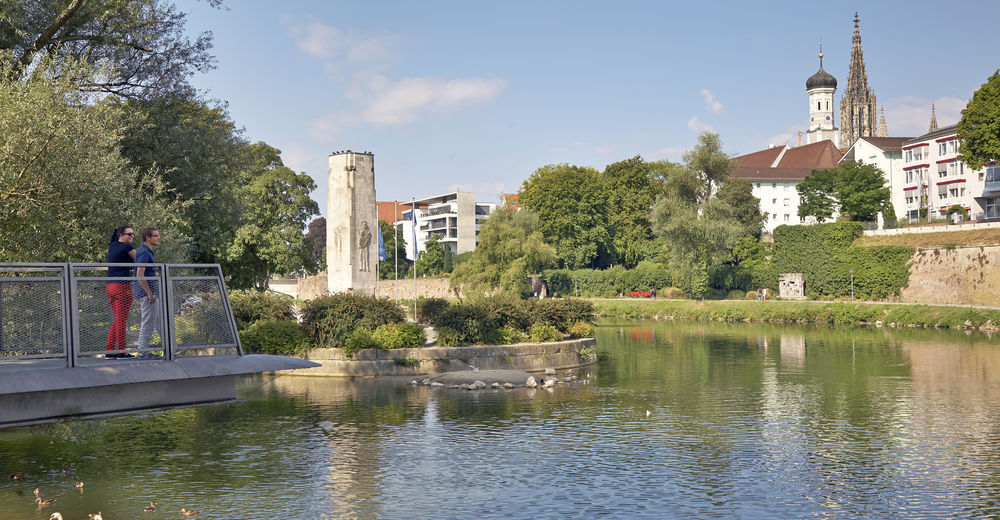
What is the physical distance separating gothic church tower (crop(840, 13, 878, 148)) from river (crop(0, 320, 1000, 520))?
133936 millimetres

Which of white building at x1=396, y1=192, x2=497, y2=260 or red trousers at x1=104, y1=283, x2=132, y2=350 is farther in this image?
white building at x1=396, y1=192, x2=497, y2=260

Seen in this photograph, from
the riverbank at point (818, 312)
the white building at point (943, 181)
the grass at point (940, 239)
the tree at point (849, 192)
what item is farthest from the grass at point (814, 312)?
the white building at point (943, 181)

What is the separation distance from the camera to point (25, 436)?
1959 cm

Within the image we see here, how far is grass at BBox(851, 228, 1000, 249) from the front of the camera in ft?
226

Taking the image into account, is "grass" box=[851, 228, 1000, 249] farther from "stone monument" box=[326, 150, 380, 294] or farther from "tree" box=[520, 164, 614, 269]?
"stone monument" box=[326, 150, 380, 294]

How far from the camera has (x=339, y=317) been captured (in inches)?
1190

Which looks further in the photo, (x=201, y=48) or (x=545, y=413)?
(x=201, y=48)

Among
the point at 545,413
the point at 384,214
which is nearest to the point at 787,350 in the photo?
the point at 545,413

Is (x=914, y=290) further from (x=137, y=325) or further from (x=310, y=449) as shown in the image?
(x=137, y=325)

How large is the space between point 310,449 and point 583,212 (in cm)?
8211

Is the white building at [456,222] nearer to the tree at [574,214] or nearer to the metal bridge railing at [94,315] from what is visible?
the tree at [574,214]

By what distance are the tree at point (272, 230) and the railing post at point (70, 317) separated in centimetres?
4564

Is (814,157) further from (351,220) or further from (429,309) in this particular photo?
(351,220)

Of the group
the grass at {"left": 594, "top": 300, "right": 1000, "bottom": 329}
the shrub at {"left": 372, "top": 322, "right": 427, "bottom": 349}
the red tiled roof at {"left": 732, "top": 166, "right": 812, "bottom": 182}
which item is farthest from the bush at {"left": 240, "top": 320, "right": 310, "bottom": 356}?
the red tiled roof at {"left": 732, "top": 166, "right": 812, "bottom": 182}
